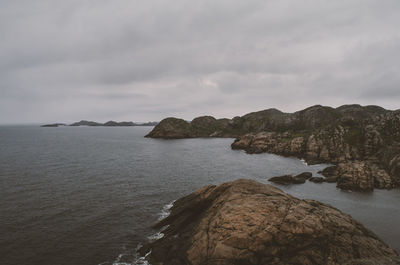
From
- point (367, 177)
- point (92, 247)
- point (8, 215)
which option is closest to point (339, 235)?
point (92, 247)

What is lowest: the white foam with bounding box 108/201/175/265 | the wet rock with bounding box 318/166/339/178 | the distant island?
the white foam with bounding box 108/201/175/265

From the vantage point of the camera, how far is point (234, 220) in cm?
1872

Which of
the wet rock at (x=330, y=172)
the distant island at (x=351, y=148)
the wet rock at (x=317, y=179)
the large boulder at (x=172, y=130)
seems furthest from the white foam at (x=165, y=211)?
the large boulder at (x=172, y=130)

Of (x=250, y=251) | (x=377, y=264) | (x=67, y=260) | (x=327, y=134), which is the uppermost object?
(x=327, y=134)

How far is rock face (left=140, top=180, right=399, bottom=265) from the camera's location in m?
16.2

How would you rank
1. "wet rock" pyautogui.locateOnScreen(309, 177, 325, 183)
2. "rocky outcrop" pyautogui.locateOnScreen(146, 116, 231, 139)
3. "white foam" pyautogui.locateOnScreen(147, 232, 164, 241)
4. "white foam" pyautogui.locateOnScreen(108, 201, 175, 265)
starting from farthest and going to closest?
"rocky outcrop" pyautogui.locateOnScreen(146, 116, 231, 139) → "wet rock" pyautogui.locateOnScreen(309, 177, 325, 183) → "white foam" pyautogui.locateOnScreen(147, 232, 164, 241) → "white foam" pyautogui.locateOnScreen(108, 201, 175, 265)

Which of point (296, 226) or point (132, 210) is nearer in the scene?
point (296, 226)

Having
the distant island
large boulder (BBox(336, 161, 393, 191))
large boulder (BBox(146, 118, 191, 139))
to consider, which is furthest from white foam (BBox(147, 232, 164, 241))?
large boulder (BBox(146, 118, 191, 139))

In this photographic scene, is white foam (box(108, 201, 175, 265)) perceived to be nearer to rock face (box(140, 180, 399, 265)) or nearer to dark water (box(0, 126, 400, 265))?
dark water (box(0, 126, 400, 265))

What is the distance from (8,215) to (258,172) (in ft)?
176

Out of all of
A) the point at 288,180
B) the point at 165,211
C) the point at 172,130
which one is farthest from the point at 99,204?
the point at 172,130

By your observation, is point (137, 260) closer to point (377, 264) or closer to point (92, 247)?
point (92, 247)

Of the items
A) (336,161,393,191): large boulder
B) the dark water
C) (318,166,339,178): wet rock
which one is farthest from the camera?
(318,166,339,178): wet rock

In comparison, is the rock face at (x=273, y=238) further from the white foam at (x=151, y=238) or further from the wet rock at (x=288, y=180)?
the wet rock at (x=288, y=180)
